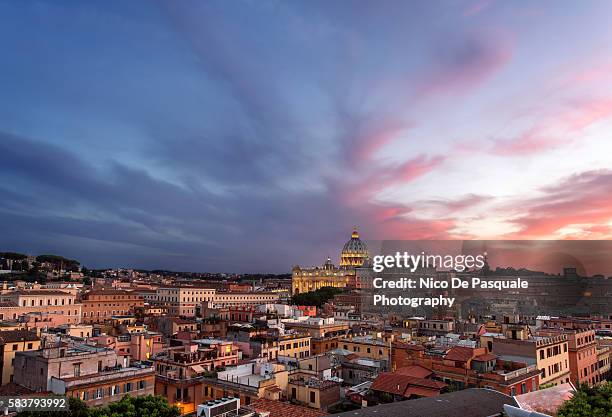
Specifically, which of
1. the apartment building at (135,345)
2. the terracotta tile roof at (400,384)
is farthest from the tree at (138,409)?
the apartment building at (135,345)

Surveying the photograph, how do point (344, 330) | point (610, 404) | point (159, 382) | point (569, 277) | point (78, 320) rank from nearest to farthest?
point (610, 404) → point (159, 382) → point (344, 330) → point (78, 320) → point (569, 277)

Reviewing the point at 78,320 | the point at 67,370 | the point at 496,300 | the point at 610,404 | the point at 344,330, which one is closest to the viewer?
the point at 610,404

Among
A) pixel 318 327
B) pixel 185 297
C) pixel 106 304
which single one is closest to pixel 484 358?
pixel 318 327

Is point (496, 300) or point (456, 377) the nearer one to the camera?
point (456, 377)

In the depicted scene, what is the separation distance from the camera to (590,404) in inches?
690

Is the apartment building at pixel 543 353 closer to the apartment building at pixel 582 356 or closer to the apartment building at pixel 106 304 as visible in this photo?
the apartment building at pixel 582 356

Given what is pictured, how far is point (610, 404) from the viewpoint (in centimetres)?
1736

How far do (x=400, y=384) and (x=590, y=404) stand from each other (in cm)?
1256

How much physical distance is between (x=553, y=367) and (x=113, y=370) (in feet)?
98.5

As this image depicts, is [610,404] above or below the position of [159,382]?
above

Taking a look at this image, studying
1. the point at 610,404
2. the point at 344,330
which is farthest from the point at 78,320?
the point at 610,404

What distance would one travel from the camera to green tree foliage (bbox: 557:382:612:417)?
54.0 feet

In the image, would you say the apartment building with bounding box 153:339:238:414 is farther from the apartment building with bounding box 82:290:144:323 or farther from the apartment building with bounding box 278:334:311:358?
the apartment building with bounding box 82:290:144:323

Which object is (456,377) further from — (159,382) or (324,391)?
(159,382)
